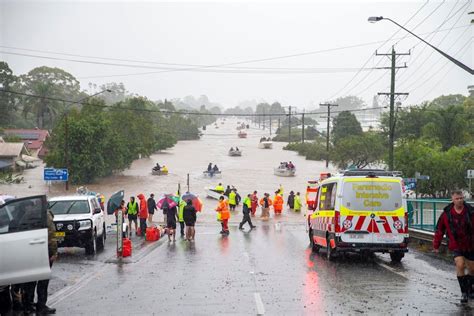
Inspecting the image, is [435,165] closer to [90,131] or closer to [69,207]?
[90,131]

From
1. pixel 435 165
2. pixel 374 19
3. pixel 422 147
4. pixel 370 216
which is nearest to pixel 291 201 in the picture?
pixel 435 165

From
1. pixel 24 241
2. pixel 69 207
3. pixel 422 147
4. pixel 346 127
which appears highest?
pixel 346 127

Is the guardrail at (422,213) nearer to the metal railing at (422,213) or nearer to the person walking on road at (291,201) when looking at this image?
the metal railing at (422,213)

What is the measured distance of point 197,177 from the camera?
82.8m

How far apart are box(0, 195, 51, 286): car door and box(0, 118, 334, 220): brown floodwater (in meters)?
38.2

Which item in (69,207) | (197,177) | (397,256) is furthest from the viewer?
(197,177)

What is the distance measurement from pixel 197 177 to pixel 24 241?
7310 centimetres

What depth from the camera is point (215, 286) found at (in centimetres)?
1305

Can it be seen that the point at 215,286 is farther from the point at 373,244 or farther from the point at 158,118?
the point at 158,118

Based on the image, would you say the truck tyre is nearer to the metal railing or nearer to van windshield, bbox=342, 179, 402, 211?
van windshield, bbox=342, 179, 402, 211

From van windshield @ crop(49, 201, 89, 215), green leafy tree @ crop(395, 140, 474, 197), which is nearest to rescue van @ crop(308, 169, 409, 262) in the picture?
van windshield @ crop(49, 201, 89, 215)

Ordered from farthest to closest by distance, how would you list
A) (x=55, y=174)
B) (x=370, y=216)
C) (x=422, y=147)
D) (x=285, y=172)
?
(x=285, y=172) → (x=422, y=147) → (x=55, y=174) → (x=370, y=216)

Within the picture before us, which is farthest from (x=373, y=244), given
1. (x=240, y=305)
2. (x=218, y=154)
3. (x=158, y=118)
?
(x=158, y=118)

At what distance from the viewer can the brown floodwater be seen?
6562cm
